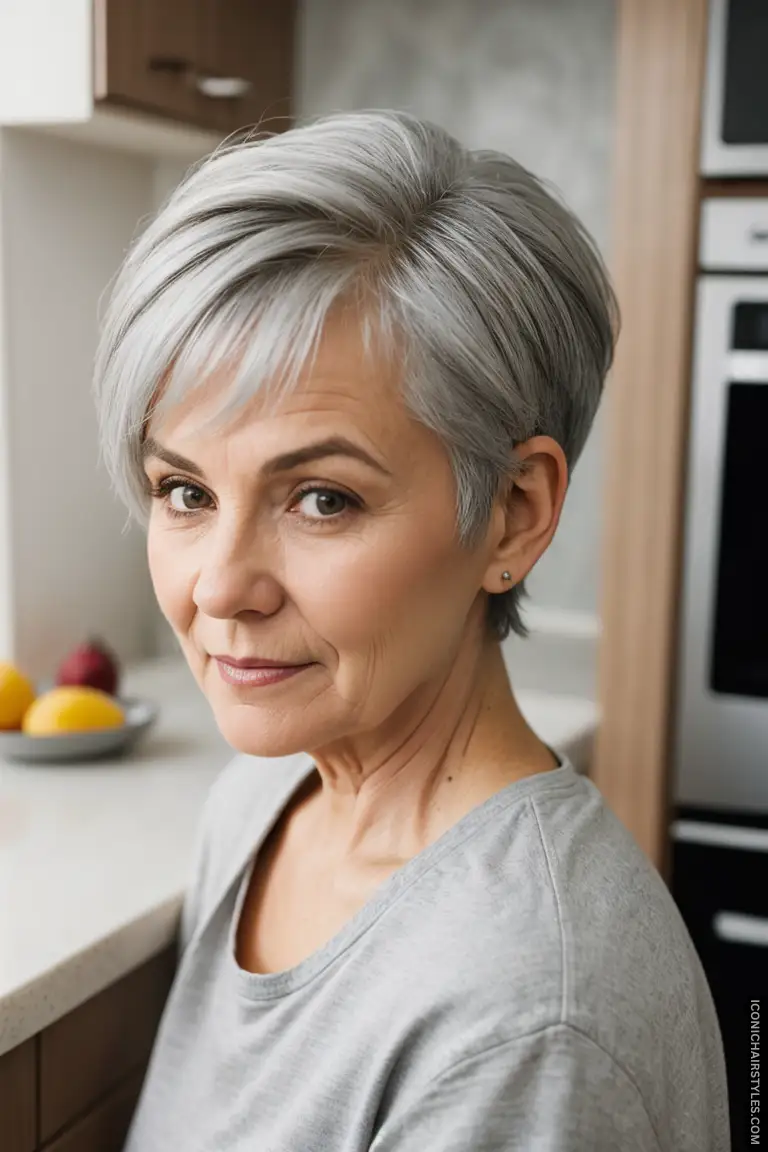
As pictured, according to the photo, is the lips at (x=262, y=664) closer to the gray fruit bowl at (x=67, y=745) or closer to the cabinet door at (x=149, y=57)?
the gray fruit bowl at (x=67, y=745)

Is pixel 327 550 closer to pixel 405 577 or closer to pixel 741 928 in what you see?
pixel 405 577

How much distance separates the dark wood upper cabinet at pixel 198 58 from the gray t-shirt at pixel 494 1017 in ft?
3.23

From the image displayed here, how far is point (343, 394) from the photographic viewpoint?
0.77 meters

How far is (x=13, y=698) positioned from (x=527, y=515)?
37.1 inches

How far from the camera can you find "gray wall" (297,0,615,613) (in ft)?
7.07

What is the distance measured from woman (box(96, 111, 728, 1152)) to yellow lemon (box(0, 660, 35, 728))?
0.77 m

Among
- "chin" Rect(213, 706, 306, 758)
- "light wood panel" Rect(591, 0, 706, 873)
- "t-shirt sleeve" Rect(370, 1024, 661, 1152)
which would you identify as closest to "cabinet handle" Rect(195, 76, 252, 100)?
"light wood panel" Rect(591, 0, 706, 873)

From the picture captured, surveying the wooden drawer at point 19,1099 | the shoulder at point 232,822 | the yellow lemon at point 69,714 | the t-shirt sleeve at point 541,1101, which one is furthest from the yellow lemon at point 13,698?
the t-shirt sleeve at point 541,1101

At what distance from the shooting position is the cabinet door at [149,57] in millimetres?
1648

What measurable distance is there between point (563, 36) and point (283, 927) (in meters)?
1.69

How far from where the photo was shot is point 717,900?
1774 millimetres

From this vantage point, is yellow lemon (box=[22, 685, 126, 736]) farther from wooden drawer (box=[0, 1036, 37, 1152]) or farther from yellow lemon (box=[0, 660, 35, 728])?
wooden drawer (box=[0, 1036, 37, 1152])

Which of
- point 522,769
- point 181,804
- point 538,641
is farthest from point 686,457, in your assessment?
point 522,769

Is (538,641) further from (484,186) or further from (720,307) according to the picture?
(484,186)
